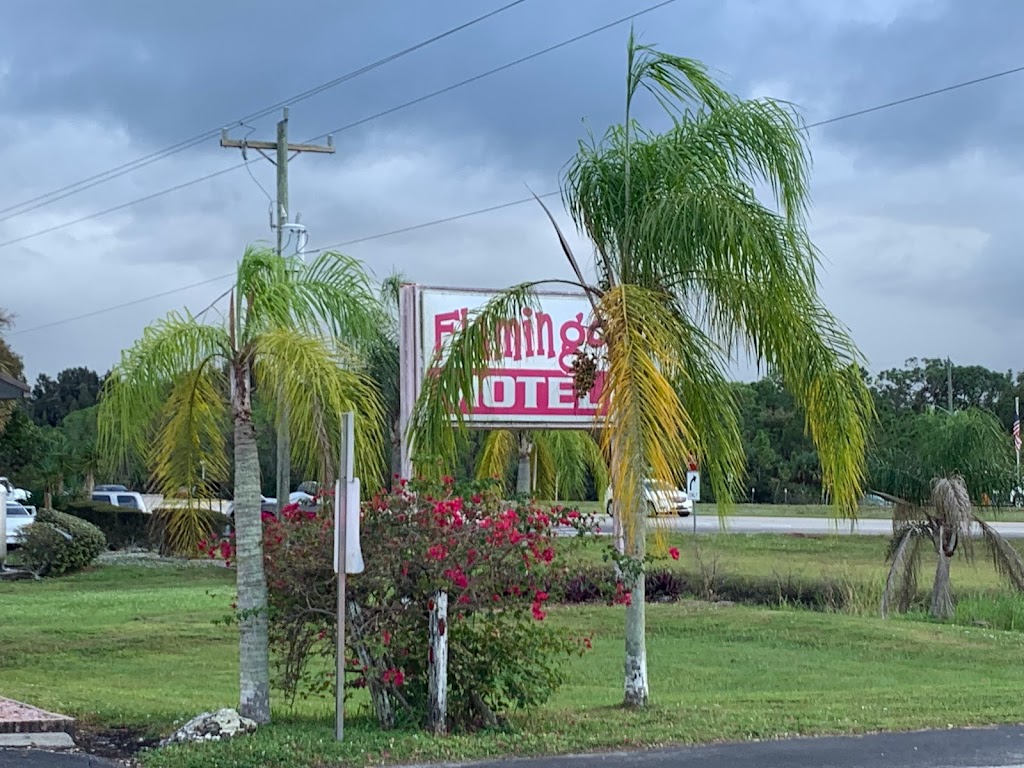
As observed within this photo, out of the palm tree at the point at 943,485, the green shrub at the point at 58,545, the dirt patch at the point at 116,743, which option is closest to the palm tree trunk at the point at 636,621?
the dirt patch at the point at 116,743

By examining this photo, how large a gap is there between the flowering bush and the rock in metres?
0.84

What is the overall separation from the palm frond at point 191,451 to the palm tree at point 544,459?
382 inches

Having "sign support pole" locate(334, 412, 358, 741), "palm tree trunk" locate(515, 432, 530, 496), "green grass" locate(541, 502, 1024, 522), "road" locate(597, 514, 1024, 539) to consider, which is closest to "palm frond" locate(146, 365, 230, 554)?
"sign support pole" locate(334, 412, 358, 741)

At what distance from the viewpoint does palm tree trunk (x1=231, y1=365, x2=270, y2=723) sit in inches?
399

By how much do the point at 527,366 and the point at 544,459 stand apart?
23.2 ft

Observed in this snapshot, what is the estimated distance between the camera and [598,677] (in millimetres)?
16344

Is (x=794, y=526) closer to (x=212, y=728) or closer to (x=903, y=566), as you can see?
(x=903, y=566)

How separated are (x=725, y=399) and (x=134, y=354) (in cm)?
505

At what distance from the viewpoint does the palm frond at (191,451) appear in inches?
420

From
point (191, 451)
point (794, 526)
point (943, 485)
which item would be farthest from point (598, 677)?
point (794, 526)

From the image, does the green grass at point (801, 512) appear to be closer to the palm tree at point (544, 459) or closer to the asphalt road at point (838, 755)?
the palm tree at point (544, 459)

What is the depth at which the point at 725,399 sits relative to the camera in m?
12.0

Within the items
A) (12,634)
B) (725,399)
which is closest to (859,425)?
(725,399)

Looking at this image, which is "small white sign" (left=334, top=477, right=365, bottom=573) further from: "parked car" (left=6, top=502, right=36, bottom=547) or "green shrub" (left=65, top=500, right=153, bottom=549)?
"green shrub" (left=65, top=500, right=153, bottom=549)
